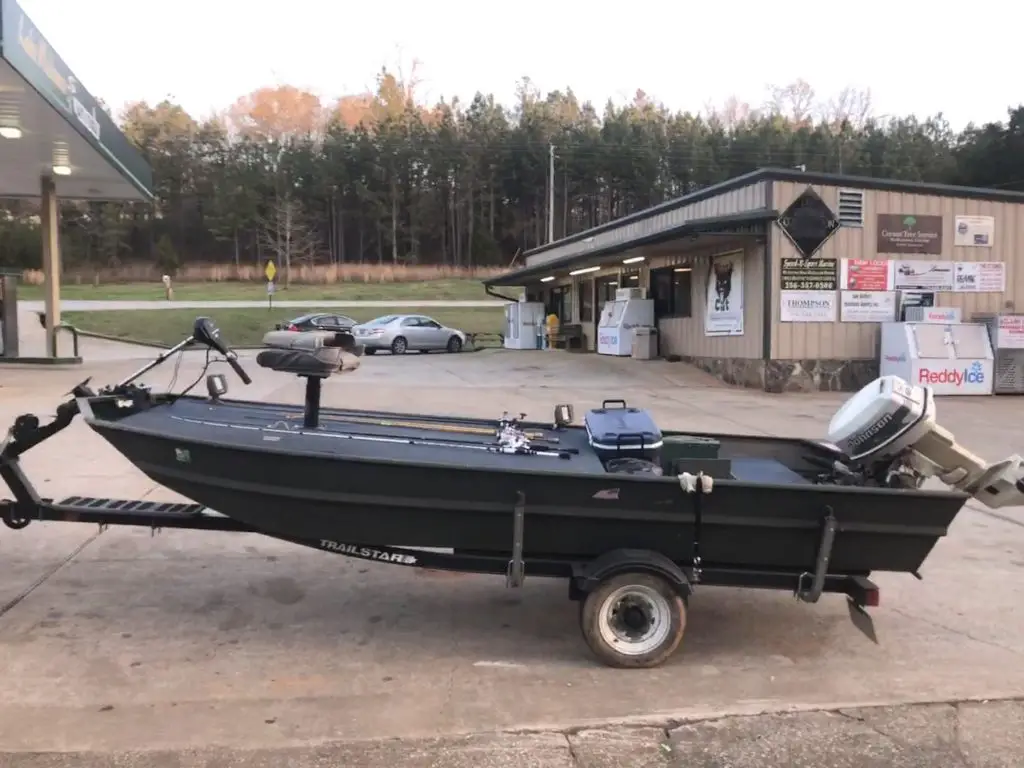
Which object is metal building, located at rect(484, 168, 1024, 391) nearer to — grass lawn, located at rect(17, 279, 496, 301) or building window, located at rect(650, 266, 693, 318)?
building window, located at rect(650, 266, 693, 318)

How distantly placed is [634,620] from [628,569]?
12.2 inches

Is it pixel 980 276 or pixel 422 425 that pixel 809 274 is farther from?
pixel 422 425

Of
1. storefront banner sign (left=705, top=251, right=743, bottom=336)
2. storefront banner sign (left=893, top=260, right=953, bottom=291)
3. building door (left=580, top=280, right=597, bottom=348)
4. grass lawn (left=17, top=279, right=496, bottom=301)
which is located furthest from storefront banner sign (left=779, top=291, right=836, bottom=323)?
grass lawn (left=17, top=279, right=496, bottom=301)

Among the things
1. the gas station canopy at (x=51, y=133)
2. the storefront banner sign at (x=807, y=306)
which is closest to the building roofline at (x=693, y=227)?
the storefront banner sign at (x=807, y=306)

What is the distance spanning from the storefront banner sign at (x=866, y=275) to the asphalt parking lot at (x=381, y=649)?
10.4 m

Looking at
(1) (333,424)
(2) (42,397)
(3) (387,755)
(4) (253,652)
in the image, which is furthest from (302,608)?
(2) (42,397)

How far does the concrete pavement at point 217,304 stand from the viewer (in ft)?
135

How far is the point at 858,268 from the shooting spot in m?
16.5

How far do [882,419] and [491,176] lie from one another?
234 feet

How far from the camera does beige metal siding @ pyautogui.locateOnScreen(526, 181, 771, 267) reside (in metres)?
16.7

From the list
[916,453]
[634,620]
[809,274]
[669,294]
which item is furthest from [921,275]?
[634,620]

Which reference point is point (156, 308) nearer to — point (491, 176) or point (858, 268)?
point (858, 268)

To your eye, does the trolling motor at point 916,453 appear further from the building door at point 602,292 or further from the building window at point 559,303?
the building window at point 559,303

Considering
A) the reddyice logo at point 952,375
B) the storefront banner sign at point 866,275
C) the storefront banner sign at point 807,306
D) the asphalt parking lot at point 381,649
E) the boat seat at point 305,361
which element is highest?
the storefront banner sign at point 866,275
